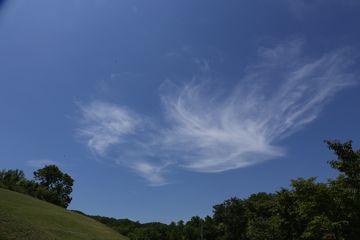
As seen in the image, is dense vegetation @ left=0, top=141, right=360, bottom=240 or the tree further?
the tree

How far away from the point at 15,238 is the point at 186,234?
6270 cm

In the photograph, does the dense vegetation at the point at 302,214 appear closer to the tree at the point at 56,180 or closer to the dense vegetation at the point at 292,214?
the dense vegetation at the point at 292,214

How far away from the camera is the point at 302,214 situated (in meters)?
36.2

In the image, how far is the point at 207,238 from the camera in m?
89.2

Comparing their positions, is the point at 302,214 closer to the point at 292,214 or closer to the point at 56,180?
the point at 292,214

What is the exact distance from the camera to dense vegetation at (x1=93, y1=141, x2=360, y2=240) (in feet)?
78.7

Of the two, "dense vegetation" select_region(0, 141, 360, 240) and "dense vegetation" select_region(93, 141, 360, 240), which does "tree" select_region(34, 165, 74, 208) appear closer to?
"dense vegetation" select_region(0, 141, 360, 240)

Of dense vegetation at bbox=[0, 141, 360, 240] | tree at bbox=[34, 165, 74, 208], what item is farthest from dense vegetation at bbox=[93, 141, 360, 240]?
tree at bbox=[34, 165, 74, 208]

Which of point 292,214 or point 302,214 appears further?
point 292,214

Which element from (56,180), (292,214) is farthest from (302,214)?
(56,180)

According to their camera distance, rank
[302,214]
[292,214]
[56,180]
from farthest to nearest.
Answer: [56,180] < [292,214] < [302,214]

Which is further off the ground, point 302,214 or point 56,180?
point 56,180

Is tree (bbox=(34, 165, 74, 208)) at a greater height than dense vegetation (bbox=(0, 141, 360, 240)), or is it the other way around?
tree (bbox=(34, 165, 74, 208))

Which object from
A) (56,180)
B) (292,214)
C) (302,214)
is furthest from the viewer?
(56,180)
